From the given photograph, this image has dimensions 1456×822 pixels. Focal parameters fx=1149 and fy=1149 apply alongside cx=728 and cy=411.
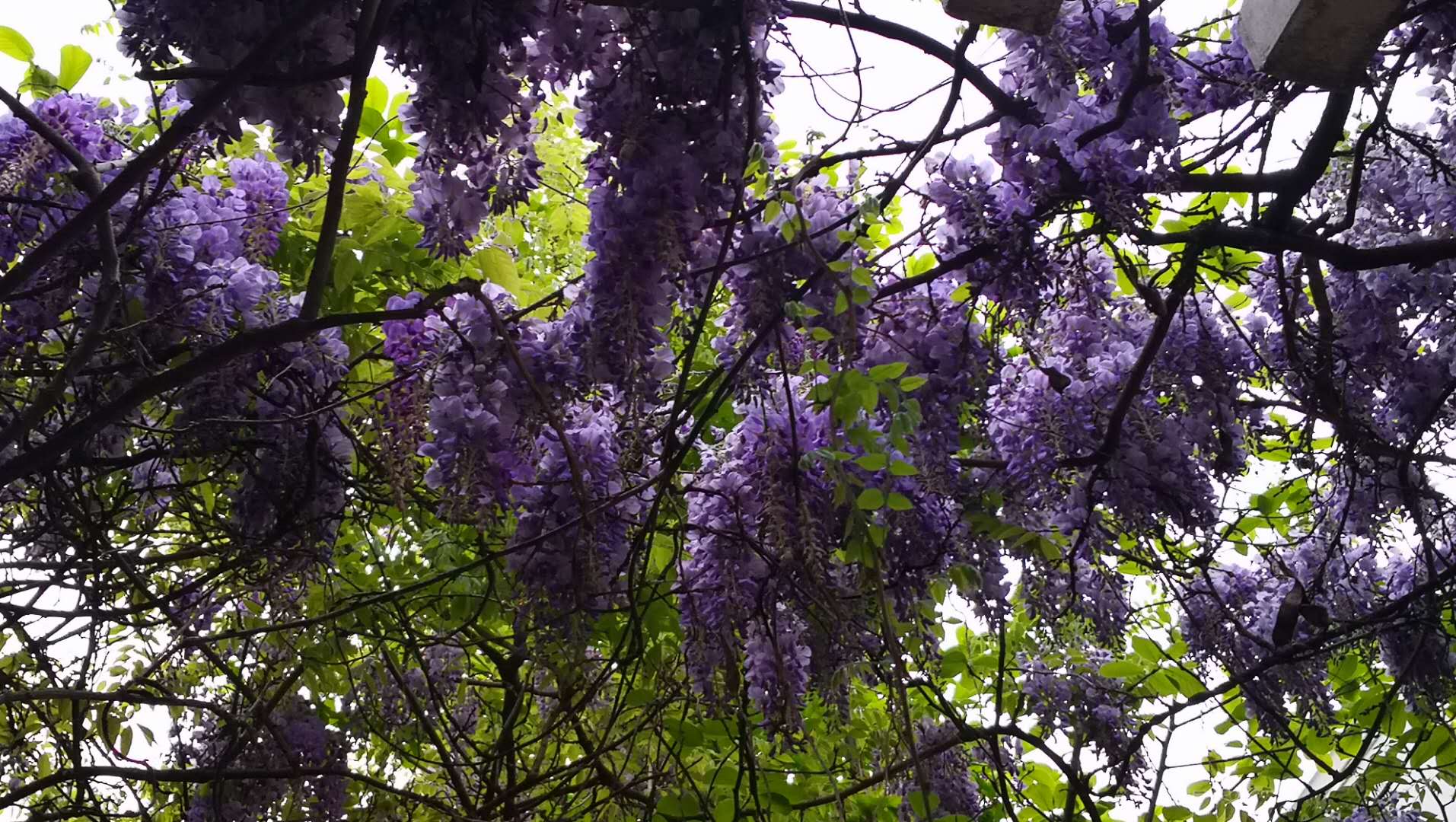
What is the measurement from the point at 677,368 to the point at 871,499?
26.9 inches

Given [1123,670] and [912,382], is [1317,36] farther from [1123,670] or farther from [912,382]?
[1123,670]

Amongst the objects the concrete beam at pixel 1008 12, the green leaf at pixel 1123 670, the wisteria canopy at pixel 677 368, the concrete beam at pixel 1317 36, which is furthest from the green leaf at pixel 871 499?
the green leaf at pixel 1123 670

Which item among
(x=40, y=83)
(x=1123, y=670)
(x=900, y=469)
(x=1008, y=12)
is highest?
(x=40, y=83)

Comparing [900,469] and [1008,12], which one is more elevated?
[1008,12]

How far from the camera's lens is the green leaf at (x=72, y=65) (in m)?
1.98

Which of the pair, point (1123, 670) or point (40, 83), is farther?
point (1123, 670)

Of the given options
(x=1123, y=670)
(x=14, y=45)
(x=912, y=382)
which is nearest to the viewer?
(x=912, y=382)

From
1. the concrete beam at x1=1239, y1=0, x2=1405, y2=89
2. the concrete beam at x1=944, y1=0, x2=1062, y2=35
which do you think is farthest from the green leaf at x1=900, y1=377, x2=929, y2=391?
the concrete beam at x1=1239, y1=0, x2=1405, y2=89

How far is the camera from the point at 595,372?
161 centimetres

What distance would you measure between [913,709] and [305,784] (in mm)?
1586

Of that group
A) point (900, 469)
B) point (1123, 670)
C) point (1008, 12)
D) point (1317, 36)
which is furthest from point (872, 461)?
point (1123, 670)

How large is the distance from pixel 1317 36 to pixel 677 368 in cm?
116

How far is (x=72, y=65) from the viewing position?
1991 millimetres

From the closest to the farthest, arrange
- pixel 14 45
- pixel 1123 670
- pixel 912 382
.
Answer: pixel 912 382 < pixel 14 45 < pixel 1123 670
